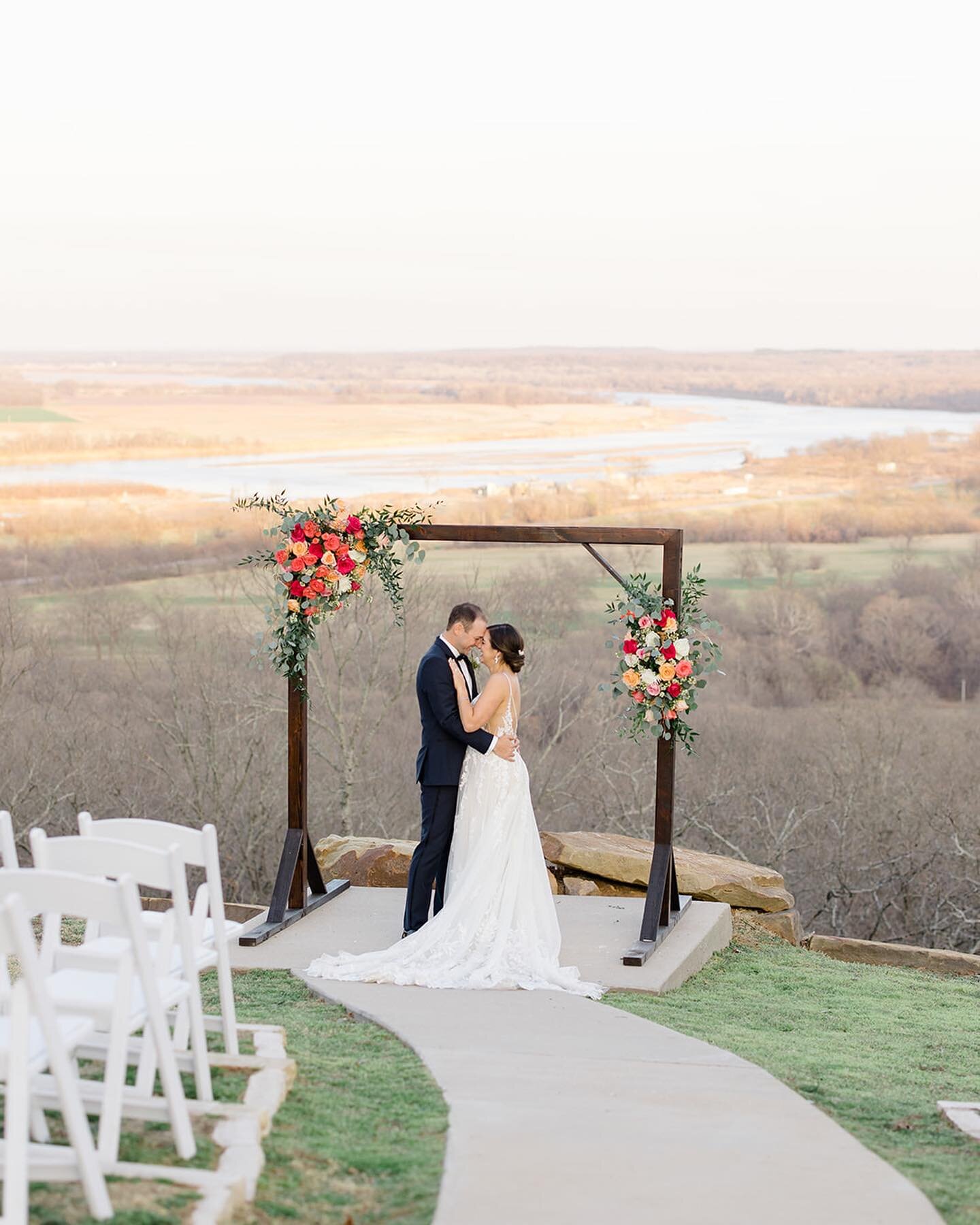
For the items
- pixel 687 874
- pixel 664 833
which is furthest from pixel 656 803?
pixel 687 874

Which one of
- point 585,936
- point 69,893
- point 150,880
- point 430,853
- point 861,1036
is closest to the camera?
point 69,893

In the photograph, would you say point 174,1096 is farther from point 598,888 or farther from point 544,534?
point 598,888

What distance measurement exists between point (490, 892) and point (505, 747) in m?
0.88

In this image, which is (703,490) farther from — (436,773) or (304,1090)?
(304,1090)

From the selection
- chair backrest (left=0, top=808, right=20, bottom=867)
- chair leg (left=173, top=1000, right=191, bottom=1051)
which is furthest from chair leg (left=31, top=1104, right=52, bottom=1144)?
chair backrest (left=0, top=808, right=20, bottom=867)

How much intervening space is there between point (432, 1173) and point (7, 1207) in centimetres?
149

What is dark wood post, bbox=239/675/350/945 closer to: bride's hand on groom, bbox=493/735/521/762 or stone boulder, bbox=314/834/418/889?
stone boulder, bbox=314/834/418/889

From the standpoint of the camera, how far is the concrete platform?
28.4ft

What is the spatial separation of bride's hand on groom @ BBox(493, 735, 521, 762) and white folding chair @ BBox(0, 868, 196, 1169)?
405 cm

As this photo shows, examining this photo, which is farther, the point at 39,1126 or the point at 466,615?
the point at 466,615

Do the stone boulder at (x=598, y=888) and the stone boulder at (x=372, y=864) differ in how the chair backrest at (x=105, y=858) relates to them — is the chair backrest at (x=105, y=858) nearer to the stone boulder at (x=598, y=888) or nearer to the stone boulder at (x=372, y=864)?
the stone boulder at (x=372, y=864)

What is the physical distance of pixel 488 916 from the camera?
28.4 ft

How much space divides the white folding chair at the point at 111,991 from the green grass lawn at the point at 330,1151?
142mm

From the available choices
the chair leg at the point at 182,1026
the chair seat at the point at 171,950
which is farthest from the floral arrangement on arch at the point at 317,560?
the chair leg at the point at 182,1026
